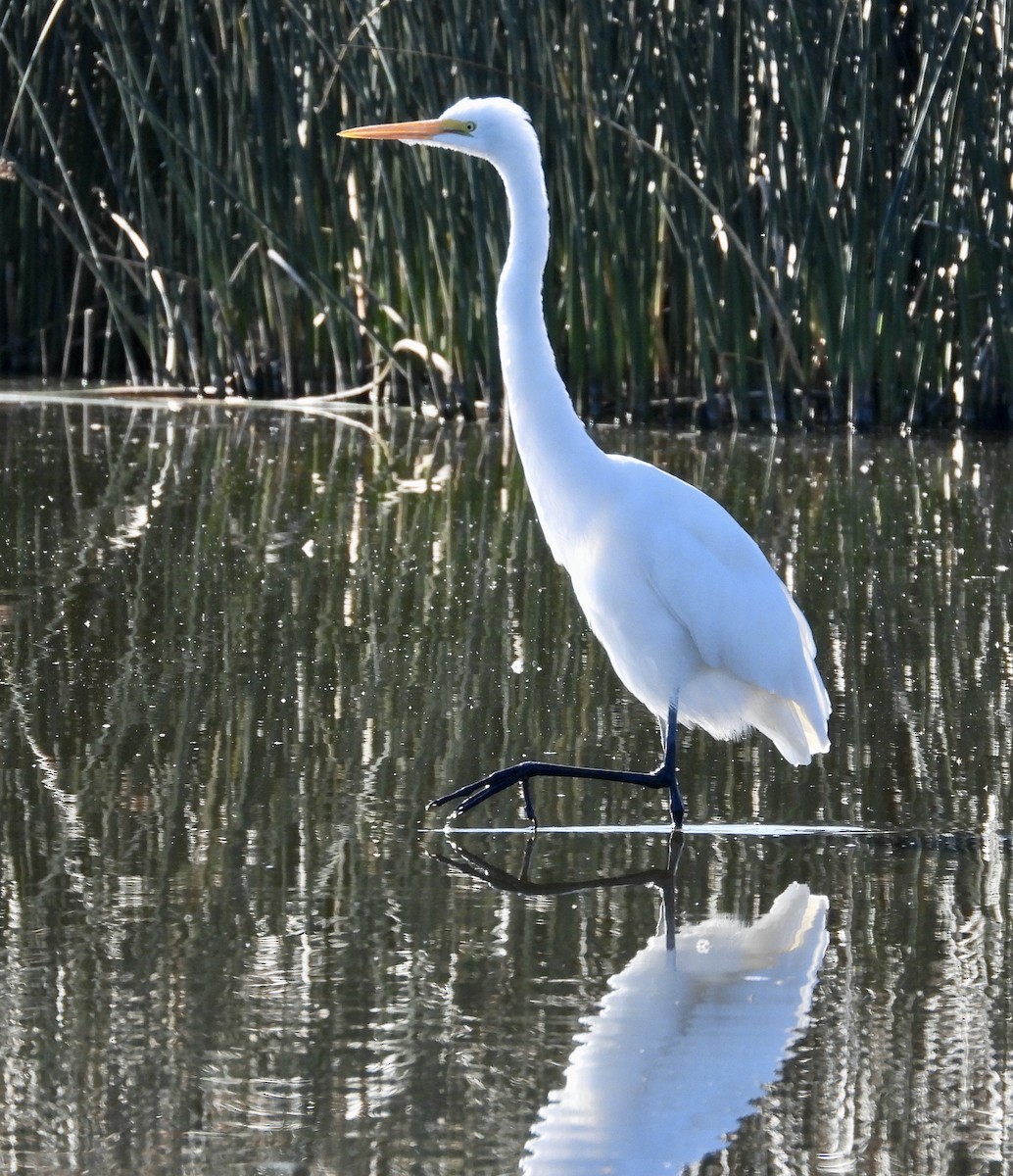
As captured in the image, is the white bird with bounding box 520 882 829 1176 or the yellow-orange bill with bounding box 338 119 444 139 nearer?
the white bird with bounding box 520 882 829 1176

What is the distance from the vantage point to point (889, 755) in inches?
162

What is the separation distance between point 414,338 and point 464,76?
4.87ft

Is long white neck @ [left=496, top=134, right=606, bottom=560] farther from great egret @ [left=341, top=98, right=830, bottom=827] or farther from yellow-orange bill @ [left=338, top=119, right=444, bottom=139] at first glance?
yellow-orange bill @ [left=338, top=119, right=444, bottom=139]

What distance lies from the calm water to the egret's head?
4.01 feet

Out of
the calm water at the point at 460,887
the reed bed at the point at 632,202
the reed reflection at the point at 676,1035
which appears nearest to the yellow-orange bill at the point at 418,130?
the calm water at the point at 460,887

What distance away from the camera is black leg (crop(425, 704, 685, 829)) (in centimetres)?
357

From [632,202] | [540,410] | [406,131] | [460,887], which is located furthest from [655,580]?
[632,202]

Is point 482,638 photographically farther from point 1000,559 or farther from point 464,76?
point 464,76

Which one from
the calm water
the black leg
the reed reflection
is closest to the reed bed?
the calm water

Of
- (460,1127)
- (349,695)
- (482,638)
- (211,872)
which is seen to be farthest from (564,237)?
(460,1127)

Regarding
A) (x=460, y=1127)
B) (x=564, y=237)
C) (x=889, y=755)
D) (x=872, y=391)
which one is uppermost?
(x=564, y=237)

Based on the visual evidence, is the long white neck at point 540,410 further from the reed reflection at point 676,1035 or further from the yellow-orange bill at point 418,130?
the reed reflection at point 676,1035

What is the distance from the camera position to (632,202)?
9328 millimetres

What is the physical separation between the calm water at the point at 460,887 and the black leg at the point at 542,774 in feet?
0.19
